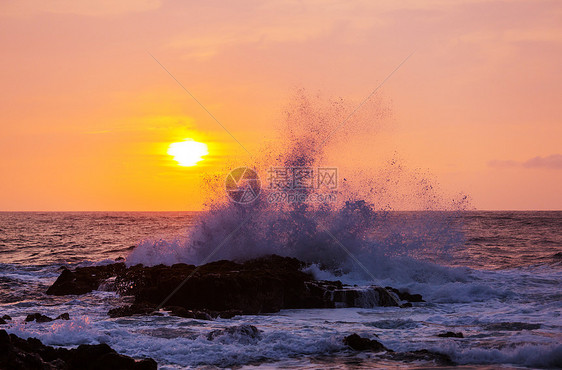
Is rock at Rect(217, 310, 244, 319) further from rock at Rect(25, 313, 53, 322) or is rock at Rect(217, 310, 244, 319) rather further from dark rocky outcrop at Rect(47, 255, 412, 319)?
rock at Rect(25, 313, 53, 322)

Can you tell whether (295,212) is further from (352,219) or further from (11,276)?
(11,276)

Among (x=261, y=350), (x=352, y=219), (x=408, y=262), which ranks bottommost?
Answer: (x=261, y=350)

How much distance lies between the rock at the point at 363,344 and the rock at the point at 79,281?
29.9 ft

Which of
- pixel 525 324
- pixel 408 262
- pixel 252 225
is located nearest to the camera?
pixel 525 324

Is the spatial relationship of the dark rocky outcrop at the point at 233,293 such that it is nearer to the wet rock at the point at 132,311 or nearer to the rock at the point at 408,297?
the wet rock at the point at 132,311

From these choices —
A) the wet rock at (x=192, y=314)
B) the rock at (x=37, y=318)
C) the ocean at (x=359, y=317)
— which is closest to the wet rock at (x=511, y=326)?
the ocean at (x=359, y=317)

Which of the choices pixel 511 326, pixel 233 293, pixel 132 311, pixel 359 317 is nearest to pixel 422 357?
pixel 511 326

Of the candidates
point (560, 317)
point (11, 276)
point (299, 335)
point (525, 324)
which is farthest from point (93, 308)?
point (560, 317)

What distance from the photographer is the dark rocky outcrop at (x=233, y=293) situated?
41.1 ft

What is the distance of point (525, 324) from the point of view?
11.1 metres

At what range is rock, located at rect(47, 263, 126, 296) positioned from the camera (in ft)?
50.8

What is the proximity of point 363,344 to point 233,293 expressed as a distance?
4312 mm

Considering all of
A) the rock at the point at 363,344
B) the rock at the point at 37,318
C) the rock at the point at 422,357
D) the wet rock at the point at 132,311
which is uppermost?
the wet rock at the point at 132,311

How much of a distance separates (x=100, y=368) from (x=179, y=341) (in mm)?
2218
